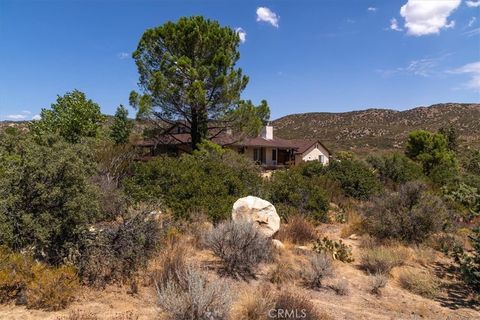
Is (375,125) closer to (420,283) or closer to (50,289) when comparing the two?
(420,283)

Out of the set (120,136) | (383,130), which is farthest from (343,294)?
(383,130)

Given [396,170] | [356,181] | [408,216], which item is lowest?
[408,216]

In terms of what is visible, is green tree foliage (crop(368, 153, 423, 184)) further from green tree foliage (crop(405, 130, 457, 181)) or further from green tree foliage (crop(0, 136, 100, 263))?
green tree foliage (crop(0, 136, 100, 263))

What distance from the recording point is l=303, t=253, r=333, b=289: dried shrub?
632 centimetres

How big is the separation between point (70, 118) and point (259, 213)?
14.7m

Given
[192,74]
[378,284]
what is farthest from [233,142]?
[378,284]

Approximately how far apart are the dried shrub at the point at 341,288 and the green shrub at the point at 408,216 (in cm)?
368

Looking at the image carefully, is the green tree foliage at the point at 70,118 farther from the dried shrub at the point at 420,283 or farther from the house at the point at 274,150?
the dried shrub at the point at 420,283

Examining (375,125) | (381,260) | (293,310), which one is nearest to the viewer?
(293,310)

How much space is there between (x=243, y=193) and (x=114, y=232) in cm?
558

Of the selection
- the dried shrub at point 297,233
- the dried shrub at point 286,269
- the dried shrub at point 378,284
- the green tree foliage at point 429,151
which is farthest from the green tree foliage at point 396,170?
the dried shrub at point 378,284

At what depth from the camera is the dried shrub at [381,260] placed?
23.8 feet

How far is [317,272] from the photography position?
6371mm

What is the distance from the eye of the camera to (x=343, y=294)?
19.9 feet
